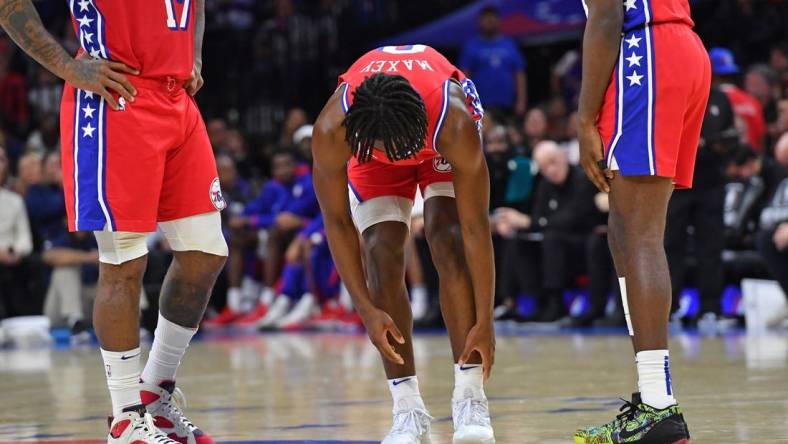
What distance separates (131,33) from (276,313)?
7.44 meters

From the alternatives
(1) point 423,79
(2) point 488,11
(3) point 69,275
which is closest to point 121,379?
(1) point 423,79

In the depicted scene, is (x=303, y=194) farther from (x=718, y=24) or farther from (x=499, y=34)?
(x=718, y=24)

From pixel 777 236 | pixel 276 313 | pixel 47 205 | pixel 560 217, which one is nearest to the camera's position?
pixel 777 236

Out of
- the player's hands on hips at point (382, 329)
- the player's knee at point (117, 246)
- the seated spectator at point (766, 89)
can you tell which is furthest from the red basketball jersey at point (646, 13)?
the seated spectator at point (766, 89)

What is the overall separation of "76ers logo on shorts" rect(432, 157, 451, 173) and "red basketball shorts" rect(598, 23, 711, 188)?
598mm

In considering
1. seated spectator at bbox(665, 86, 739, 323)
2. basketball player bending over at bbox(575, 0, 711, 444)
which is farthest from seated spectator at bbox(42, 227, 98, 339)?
basketball player bending over at bbox(575, 0, 711, 444)

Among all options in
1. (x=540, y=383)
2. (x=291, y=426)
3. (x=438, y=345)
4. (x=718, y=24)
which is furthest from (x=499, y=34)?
(x=291, y=426)

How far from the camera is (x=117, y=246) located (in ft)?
14.5

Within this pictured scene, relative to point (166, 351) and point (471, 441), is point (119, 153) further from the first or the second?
point (471, 441)

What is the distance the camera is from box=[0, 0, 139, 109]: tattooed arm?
4.38 meters

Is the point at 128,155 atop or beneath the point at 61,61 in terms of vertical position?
beneath

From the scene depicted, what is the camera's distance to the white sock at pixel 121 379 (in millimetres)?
4387

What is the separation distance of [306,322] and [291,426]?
6.73 meters

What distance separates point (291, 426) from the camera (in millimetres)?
4949
